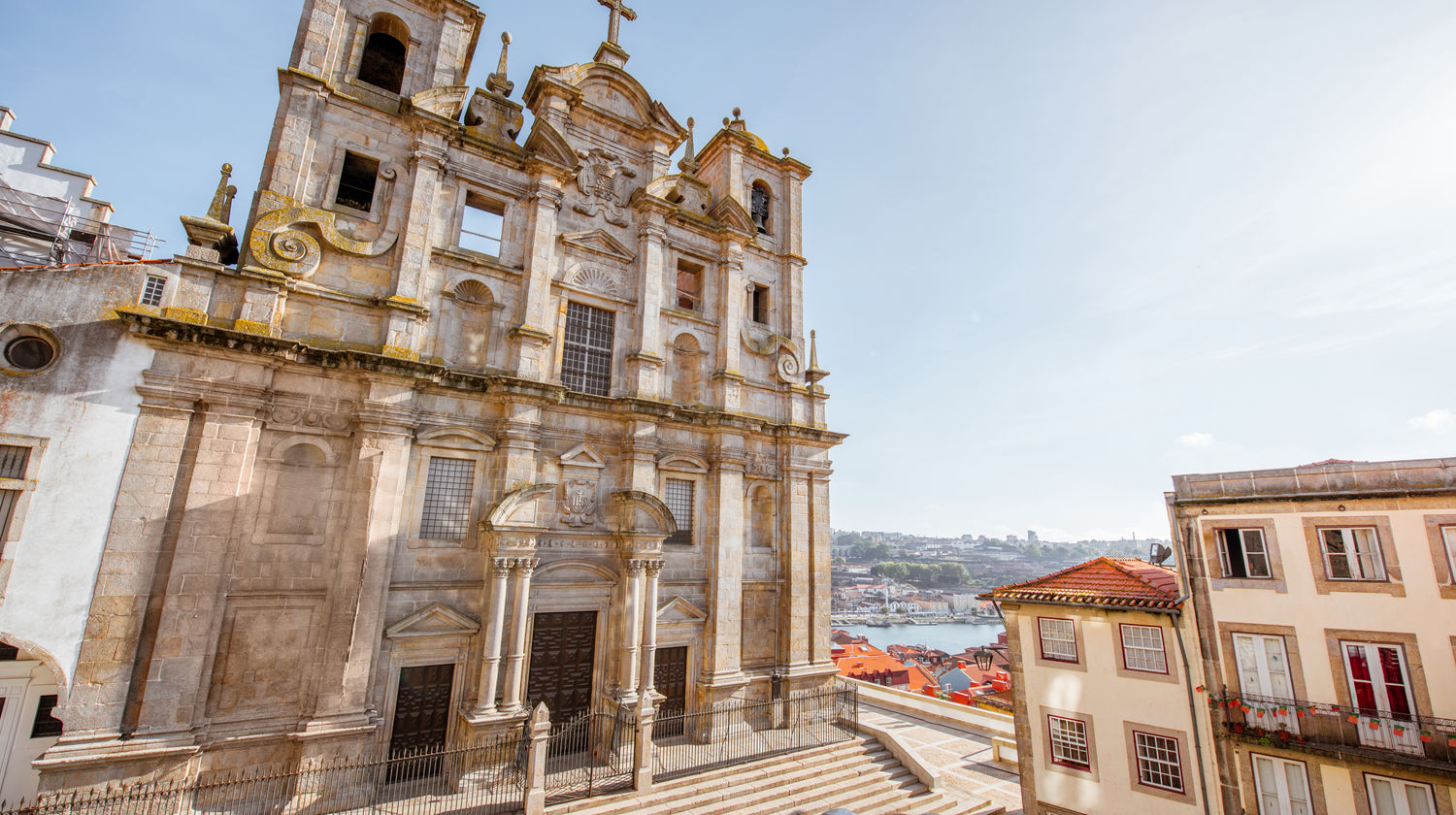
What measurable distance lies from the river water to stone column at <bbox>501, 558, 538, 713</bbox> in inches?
4624

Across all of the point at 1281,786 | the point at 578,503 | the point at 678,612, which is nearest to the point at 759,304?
the point at 578,503

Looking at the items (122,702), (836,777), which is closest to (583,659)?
(836,777)

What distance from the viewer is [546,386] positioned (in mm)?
16375

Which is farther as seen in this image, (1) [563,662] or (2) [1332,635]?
(1) [563,662]

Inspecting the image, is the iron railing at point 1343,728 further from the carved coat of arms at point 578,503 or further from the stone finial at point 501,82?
the stone finial at point 501,82

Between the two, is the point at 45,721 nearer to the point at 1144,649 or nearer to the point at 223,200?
the point at 223,200

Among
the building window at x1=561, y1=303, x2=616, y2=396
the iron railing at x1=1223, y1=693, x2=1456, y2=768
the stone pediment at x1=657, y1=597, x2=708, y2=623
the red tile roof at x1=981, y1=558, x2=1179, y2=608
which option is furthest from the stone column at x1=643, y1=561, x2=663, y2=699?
the iron railing at x1=1223, y1=693, x2=1456, y2=768

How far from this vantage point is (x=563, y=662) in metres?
16.2

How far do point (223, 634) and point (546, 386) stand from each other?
880 cm

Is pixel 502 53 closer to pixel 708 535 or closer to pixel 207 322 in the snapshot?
pixel 207 322

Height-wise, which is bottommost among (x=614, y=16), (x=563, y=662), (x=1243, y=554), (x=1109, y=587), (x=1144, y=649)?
(x=563, y=662)

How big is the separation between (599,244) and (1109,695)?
19.5 meters

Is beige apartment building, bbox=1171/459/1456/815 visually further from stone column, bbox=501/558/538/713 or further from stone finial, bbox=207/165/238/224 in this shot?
stone finial, bbox=207/165/238/224

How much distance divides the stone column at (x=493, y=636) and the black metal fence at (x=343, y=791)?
977mm
